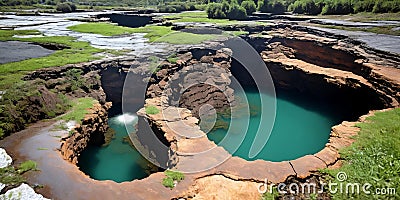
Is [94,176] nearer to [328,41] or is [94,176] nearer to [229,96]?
[229,96]

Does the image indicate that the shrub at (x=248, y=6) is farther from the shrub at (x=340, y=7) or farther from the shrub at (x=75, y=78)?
the shrub at (x=75, y=78)

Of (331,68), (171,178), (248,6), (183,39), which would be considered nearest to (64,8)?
(248,6)

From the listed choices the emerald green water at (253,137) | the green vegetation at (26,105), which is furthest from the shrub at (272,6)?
the green vegetation at (26,105)

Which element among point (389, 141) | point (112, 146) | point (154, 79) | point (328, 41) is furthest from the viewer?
point (328, 41)

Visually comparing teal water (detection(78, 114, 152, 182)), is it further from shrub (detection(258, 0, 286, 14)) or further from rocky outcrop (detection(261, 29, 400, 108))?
shrub (detection(258, 0, 286, 14))

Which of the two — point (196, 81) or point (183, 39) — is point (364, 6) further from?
point (196, 81)

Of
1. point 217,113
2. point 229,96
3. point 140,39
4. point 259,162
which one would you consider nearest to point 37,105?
point 259,162
